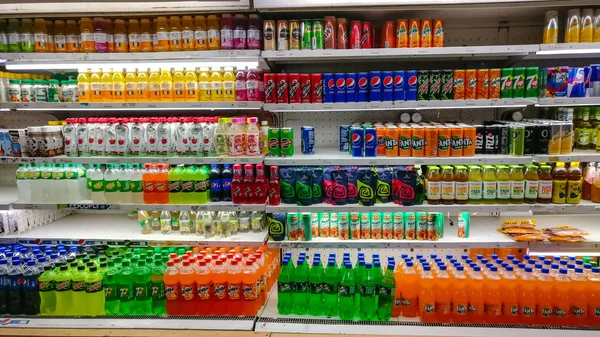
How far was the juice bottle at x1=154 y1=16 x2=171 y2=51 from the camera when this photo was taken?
3121mm

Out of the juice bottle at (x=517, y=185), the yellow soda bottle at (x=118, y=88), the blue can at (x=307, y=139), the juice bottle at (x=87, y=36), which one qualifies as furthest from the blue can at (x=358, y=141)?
the juice bottle at (x=87, y=36)

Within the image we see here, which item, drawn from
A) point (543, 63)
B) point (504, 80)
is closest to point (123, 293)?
point (504, 80)

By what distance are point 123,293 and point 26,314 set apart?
65cm

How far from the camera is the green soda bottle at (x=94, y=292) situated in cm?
271

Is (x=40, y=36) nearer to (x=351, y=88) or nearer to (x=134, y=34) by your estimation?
(x=134, y=34)

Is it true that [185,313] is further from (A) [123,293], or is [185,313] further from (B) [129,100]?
(B) [129,100]

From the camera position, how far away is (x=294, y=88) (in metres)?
3.15

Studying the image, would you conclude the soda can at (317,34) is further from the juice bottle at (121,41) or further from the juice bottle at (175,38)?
the juice bottle at (121,41)

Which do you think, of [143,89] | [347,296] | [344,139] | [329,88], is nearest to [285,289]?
[347,296]

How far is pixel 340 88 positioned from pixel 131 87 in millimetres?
1536

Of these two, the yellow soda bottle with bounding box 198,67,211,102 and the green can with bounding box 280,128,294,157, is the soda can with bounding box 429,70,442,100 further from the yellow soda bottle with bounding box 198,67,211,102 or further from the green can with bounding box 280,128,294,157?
the yellow soda bottle with bounding box 198,67,211,102

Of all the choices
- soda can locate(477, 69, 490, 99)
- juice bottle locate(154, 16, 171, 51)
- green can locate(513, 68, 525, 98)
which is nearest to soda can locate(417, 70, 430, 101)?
soda can locate(477, 69, 490, 99)

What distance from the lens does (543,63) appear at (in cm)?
366

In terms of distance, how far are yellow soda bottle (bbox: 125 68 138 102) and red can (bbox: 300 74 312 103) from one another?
48.3 inches
